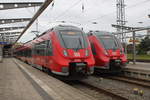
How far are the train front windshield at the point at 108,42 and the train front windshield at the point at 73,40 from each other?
8.25ft

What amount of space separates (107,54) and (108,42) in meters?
1.12

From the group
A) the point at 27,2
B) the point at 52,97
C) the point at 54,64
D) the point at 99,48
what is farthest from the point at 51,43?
the point at 27,2

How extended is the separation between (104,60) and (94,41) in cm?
181

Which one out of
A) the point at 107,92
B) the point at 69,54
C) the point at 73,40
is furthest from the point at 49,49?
the point at 107,92

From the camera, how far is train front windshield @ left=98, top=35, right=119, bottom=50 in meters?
14.2

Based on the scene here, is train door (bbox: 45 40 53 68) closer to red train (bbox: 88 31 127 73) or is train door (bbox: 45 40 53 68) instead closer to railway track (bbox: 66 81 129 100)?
railway track (bbox: 66 81 129 100)

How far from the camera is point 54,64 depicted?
11234mm

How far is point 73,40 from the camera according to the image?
38.6ft

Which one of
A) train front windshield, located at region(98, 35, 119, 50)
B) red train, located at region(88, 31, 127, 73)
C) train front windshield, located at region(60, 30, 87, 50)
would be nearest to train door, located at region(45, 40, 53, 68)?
train front windshield, located at region(60, 30, 87, 50)

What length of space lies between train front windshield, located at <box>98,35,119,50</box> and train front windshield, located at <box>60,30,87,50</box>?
8.25 feet

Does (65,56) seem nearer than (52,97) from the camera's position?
No

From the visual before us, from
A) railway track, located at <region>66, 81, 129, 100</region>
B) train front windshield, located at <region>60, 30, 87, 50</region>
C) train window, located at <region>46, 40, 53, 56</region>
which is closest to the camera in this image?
railway track, located at <region>66, 81, 129, 100</region>

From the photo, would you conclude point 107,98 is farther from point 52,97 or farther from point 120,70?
point 120,70

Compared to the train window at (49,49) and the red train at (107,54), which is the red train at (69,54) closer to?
the train window at (49,49)
